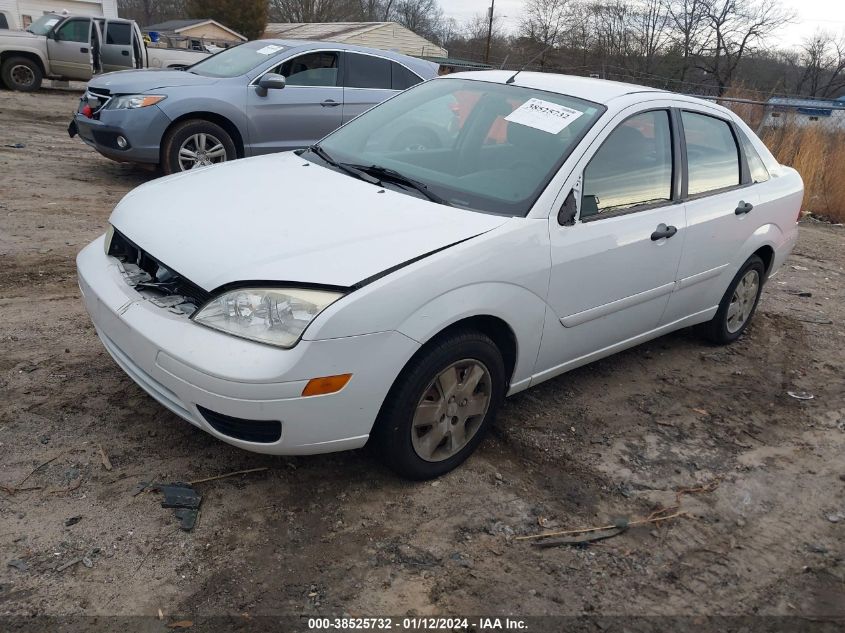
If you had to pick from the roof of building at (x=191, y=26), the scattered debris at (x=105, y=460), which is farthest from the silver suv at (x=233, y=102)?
the roof of building at (x=191, y=26)

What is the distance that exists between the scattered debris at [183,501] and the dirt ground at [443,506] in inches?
1.6

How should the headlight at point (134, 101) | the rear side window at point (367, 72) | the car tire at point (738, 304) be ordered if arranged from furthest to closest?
the rear side window at point (367, 72), the headlight at point (134, 101), the car tire at point (738, 304)

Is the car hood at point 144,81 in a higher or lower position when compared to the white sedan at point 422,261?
higher

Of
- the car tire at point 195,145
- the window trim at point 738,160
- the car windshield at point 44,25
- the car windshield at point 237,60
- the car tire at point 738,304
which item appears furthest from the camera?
the car windshield at point 44,25

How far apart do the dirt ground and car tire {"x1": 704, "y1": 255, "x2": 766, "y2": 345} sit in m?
0.48

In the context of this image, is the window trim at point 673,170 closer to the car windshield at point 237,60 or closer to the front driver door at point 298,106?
the front driver door at point 298,106

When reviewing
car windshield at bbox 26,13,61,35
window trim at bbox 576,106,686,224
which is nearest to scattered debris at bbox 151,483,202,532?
window trim at bbox 576,106,686,224

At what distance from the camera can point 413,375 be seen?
2801 millimetres

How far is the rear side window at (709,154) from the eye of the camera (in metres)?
4.14

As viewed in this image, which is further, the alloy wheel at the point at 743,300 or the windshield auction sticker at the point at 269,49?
the windshield auction sticker at the point at 269,49

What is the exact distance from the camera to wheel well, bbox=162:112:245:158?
7.55m

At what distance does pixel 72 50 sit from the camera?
632 inches

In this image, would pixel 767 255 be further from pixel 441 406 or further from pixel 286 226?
pixel 286 226

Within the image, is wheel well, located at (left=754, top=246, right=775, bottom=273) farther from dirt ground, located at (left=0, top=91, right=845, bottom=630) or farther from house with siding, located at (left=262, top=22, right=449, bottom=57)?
house with siding, located at (left=262, top=22, right=449, bottom=57)
